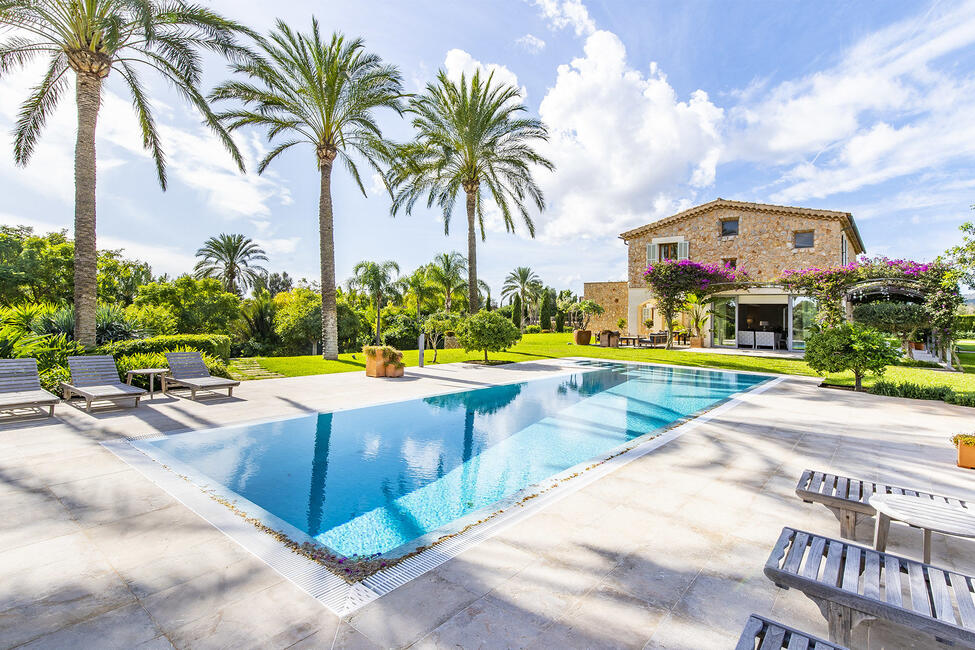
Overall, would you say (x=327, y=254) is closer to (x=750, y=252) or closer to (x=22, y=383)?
(x=22, y=383)

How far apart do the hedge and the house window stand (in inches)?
1129

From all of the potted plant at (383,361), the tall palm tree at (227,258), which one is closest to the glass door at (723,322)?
the potted plant at (383,361)

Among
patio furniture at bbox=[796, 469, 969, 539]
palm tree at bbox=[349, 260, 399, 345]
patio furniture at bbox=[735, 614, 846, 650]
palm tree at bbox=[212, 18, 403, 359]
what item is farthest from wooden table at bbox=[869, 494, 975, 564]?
palm tree at bbox=[349, 260, 399, 345]

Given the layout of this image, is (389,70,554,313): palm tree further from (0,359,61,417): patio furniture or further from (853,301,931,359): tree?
(853,301,931,359): tree

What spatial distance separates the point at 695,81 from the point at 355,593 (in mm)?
20302

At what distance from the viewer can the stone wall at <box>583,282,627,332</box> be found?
3444cm

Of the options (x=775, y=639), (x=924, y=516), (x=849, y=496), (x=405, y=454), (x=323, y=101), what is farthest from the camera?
(x=323, y=101)

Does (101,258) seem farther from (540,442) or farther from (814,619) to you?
(814,619)

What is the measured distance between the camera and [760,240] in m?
25.4

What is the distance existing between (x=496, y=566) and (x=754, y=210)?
28615 millimetres

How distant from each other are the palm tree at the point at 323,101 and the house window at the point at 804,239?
22787 mm

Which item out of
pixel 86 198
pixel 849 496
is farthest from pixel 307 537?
pixel 86 198

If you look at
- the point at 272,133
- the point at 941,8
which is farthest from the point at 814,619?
the point at 272,133

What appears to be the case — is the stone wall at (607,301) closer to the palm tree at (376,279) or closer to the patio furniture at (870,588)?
the palm tree at (376,279)
